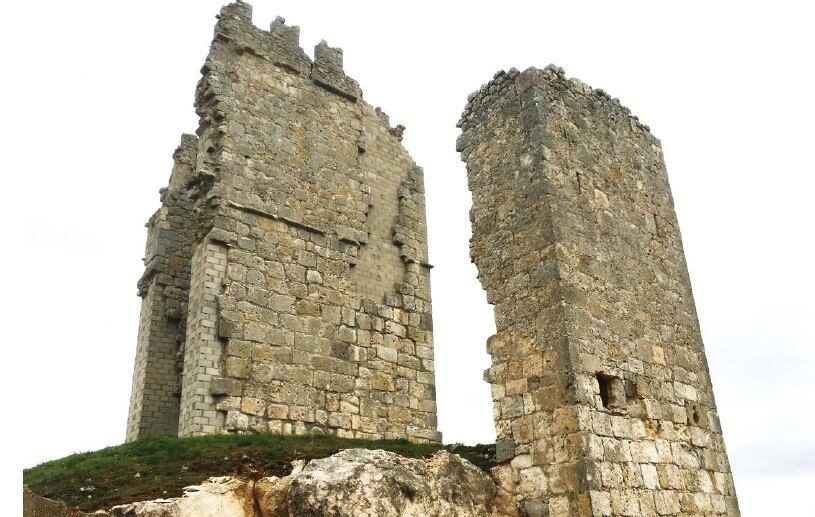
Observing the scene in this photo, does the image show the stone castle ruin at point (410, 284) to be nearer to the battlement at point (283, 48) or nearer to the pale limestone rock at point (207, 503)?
the battlement at point (283, 48)

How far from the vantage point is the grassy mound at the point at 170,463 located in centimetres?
670

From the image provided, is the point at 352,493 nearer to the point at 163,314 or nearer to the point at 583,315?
the point at 583,315

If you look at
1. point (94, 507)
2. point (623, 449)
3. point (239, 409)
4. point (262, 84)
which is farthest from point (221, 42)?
point (623, 449)

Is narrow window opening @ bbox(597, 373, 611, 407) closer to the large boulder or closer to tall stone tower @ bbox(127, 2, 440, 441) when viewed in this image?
the large boulder

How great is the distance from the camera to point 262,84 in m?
12.9

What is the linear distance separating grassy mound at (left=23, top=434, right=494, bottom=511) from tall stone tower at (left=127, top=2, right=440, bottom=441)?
4.16ft

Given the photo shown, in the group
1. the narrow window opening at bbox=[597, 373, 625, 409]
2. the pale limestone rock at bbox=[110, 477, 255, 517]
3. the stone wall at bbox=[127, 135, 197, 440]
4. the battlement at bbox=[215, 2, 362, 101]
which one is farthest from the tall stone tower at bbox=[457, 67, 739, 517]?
the stone wall at bbox=[127, 135, 197, 440]

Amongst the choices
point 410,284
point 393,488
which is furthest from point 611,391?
point 410,284

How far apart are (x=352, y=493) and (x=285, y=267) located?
20.3ft

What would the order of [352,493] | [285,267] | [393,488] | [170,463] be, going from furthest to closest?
[285,267], [170,463], [393,488], [352,493]

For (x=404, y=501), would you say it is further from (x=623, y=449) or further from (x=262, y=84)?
(x=262, y=84)

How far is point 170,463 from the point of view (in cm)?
769

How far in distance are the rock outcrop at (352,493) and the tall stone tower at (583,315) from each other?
494mm

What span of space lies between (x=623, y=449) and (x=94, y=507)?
506cm
